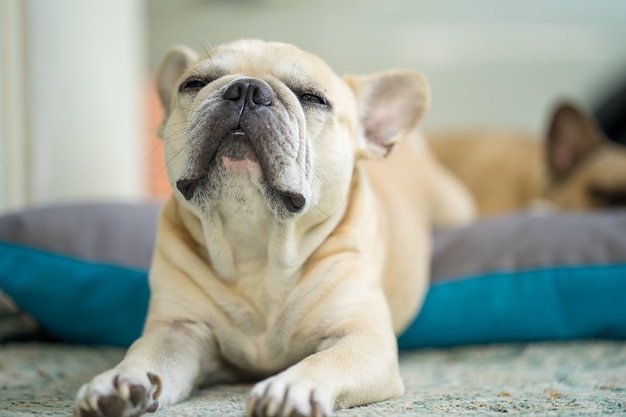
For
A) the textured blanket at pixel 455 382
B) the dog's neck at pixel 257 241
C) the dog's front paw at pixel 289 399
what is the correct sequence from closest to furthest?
the dog's front paw at pixel 289 399, the textured blanket at pixel 455 382, the dog's neck at pixel 257 241

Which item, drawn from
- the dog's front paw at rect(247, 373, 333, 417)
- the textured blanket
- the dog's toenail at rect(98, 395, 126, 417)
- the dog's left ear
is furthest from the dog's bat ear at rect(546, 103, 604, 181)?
the dog's toenail at rect(98, 395, 126, 417)

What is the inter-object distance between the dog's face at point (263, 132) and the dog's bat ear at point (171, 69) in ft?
0.55

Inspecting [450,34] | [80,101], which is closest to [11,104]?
[80,101]

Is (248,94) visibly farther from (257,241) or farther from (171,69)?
(171,69)

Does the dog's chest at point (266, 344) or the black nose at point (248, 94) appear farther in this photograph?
the dog's chest at point (266, 344)

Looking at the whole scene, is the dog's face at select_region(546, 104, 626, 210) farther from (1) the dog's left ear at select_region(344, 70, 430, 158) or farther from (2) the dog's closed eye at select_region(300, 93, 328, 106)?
(2) the dog's closed eye at select_region(300, 93, 328, 106)

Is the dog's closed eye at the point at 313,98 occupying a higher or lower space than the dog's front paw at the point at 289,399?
higher

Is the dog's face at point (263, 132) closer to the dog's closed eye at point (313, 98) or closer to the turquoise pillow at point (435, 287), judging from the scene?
the dog's closed eye at point (313, 98)

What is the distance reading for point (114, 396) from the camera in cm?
106

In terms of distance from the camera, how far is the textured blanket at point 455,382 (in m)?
1.20

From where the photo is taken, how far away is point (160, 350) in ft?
4.30

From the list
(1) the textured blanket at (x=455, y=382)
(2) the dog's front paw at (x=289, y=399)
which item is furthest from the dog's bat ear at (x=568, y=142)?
(2) the dog's front paw at (x=289, y=399)

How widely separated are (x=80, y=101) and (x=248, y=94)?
163cm

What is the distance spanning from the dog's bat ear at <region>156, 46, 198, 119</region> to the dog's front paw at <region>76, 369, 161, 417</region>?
719 mm
